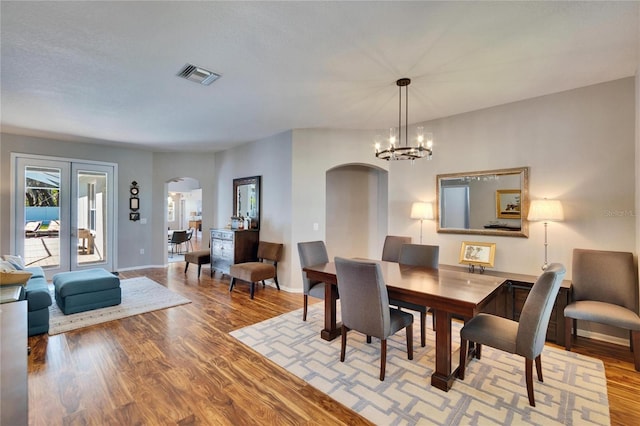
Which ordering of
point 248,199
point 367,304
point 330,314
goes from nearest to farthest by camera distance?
point 367,304 → point 330,314 → point 248,199

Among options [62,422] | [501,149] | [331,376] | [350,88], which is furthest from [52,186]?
[501,149]

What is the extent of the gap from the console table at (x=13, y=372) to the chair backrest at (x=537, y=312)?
2.65 meters

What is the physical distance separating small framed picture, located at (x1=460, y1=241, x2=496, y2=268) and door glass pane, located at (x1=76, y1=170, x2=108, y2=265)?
7.07 m

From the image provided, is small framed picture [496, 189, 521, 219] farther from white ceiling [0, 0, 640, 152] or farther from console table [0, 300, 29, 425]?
console table [0, 300, 29, 425]

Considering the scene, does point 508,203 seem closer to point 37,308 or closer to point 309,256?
point 309,256

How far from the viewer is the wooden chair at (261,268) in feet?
15.2

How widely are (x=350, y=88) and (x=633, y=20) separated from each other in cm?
232

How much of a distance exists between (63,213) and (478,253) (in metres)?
7.47

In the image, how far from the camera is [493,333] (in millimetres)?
2250

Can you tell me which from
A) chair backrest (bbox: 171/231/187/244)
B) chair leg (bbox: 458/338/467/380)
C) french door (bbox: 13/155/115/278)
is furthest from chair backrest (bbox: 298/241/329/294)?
chair backrest (bbox: 171/231/187/244)

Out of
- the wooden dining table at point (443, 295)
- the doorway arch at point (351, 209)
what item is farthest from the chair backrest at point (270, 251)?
the wooden dining table at point (443, 295)

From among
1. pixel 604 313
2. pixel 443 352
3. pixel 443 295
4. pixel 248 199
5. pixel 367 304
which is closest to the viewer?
pixel 443 295

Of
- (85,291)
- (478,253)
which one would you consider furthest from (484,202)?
(85,291)

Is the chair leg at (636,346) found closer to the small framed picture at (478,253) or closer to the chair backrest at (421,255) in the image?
the small framed picture at (478,253)
